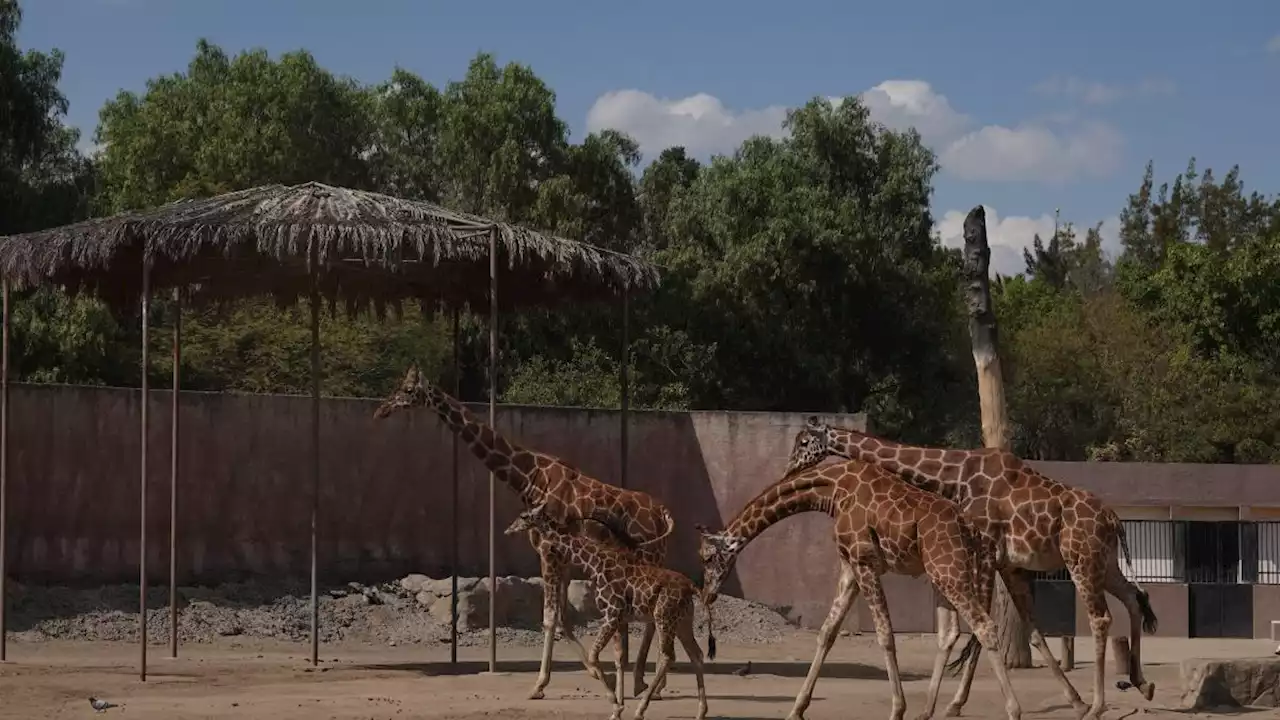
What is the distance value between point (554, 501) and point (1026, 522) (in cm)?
394

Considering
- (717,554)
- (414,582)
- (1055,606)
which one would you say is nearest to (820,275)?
(1055,606)

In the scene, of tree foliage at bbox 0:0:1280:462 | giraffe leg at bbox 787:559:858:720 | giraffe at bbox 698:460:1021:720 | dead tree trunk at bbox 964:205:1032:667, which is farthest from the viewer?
tree foliage at bbox 0:0:1280:462

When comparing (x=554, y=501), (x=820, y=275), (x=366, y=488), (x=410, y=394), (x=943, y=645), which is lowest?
(x=943, y=645)

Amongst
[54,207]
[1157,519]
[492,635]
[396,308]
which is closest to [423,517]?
[396,308]

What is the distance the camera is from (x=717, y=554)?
41.5 feet

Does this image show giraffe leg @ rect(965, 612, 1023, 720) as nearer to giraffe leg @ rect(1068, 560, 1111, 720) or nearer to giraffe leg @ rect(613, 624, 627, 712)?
giraffe leg @ rect(1068, 560, 1111, 720)

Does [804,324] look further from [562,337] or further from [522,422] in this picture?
[522,422]

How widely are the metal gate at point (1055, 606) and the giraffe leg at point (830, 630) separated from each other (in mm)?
10044

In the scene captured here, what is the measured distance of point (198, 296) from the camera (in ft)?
61.4

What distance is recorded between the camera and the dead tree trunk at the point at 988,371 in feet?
56.3

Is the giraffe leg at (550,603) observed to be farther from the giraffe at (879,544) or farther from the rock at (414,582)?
the rock at (414,582)

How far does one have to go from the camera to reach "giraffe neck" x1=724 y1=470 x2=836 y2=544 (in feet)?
A: 41.5

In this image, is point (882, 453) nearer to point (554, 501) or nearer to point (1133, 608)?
point (1133, 608)

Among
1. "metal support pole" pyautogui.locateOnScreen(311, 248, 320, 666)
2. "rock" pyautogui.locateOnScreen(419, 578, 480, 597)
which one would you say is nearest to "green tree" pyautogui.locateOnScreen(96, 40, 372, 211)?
"rock" pyautogui.locateOnScreen(419, 578, 480, 597)
